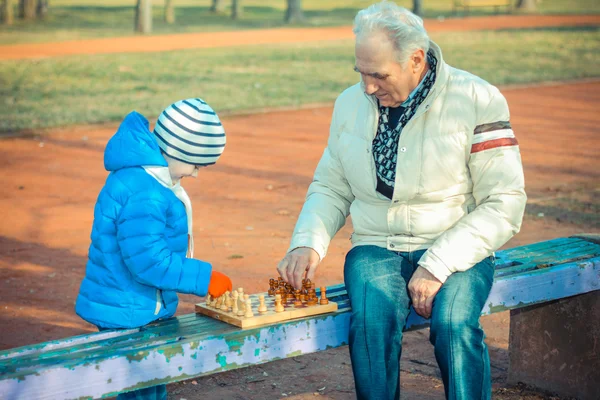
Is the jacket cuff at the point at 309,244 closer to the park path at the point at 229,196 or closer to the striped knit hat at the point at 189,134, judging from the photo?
the striped knit hat at the point at 189,134

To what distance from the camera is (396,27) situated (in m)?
3.38

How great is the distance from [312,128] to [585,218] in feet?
17.8

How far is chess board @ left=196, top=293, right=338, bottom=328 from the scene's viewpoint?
3166 millimetres

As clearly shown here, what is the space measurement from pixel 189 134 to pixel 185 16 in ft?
127

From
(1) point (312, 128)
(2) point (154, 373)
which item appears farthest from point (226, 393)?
(1) point (312, 128)

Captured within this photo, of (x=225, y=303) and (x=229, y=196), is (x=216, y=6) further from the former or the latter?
(x=225, y=303)

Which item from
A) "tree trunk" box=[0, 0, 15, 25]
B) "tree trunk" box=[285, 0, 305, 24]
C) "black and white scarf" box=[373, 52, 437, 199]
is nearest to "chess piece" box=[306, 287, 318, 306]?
"black and white scarf" box=[373, 52, 437, 199]

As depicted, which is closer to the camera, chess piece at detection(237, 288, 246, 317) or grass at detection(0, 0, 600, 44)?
chess piece at detection(237, 288, 246, 317)

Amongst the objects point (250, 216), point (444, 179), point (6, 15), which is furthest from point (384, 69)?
point (6, 15)

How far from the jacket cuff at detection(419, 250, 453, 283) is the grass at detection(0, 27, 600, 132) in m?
9.84

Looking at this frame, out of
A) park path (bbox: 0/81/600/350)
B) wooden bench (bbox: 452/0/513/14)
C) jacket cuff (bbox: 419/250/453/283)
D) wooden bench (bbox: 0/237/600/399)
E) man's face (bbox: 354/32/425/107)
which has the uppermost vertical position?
man's face (bbox: 354/32/425/107)

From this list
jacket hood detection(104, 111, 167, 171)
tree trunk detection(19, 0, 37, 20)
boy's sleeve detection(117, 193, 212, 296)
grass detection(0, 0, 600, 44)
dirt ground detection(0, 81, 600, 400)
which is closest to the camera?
boy's sleeve detection(117, 193, 212, 296)

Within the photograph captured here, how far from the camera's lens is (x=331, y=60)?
21375 mm

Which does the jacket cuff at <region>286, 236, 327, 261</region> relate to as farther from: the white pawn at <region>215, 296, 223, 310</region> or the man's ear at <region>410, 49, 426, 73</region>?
the man's ear at <region>410, 49, 426, 73</region>
